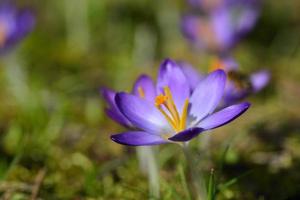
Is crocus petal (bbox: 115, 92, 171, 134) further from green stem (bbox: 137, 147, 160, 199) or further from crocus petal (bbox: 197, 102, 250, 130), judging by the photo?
green stem (bbox: 137, 147, 160, 199)

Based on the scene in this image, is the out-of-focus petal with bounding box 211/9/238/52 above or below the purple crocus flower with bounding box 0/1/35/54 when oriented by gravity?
below

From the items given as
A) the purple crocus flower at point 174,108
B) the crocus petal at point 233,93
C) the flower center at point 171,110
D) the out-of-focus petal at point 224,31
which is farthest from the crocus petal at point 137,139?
the out-of-focus petal at point 224,31

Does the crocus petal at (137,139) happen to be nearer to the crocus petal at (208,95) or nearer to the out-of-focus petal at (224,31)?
the crocus petal at (208,95)

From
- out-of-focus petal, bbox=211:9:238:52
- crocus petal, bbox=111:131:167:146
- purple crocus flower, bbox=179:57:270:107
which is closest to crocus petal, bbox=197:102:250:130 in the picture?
crocus petal, bbox=111:131:167:146

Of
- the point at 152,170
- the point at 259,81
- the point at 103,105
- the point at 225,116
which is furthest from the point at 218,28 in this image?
the point at 225,116

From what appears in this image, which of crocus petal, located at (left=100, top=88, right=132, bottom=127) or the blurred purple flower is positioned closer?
crocus petal, located at (left=100, top=88, right=132, bottom=127)

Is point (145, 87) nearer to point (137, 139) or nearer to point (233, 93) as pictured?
point (137, 139)

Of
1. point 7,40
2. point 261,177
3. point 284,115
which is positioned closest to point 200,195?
point 261,177

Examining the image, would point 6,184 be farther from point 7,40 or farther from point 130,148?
point 7,40
